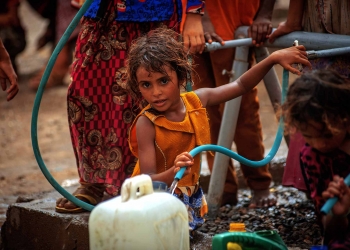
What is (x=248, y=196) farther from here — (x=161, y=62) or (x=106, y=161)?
(x=161, y=62)

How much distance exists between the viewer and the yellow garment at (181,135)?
10.1ft

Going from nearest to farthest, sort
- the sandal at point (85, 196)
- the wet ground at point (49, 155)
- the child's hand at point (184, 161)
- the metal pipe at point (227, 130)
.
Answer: the child's hand at point (184, 161) → the sandal at point (85, 196) → the metal pipe at point (227, 130) → the wet ground at point (49, 155)

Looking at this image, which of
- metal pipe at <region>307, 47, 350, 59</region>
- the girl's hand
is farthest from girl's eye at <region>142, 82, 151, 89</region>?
metal pipe at <region>307, 47, 350, 59</region>

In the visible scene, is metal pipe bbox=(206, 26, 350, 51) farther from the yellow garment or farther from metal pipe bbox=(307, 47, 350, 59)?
the yellow garment

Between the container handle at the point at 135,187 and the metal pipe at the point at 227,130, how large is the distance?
146cm

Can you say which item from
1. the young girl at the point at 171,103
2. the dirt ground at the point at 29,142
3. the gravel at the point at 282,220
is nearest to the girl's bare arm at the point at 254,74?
the young girl at the point at 171,103

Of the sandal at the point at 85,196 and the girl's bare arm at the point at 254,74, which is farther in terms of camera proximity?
the sandal at the point at 85,196

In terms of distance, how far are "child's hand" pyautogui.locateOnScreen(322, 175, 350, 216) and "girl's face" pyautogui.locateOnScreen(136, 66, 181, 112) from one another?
3.28 feet

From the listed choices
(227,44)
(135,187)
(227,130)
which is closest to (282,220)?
(227,130)

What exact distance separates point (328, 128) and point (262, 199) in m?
1.89

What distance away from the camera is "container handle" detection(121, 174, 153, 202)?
2324 millimetres

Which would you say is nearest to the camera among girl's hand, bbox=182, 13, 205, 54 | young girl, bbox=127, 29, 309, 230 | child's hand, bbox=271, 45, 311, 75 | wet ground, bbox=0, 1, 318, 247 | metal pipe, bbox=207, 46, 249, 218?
child's hand, bbox=271, 45, 311, 75

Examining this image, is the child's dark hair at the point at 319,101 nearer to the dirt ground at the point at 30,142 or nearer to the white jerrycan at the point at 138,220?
the white jerrycan at the point at 138,220

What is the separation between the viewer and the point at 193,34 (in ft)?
11.6
